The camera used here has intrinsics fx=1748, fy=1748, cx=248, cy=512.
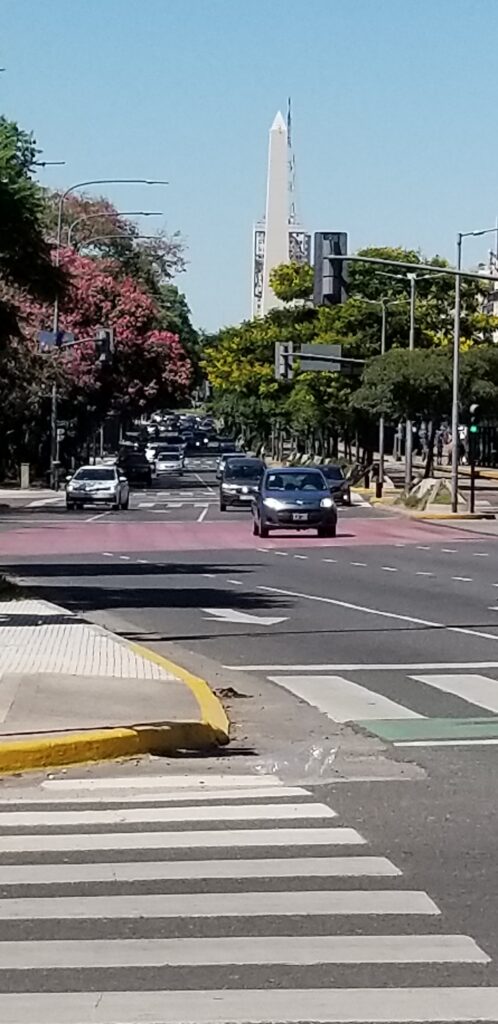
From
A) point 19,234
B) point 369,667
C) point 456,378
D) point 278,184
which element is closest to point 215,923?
point 369,667

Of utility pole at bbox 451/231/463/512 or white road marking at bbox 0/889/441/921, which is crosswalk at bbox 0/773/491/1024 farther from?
utility pole at bbox 451/231/463/512

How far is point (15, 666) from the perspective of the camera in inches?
575

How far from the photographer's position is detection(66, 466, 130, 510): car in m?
59.1

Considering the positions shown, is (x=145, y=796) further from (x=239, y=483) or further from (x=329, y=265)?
(x=239, y=483)

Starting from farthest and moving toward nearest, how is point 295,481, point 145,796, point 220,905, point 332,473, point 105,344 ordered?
point 105,344 < point 332,473 < point 295,481 < point 145,796 < point 220,905

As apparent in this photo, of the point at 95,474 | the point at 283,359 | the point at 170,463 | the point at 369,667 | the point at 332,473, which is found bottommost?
the point at 170,463

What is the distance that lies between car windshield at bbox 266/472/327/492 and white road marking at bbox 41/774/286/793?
1245 inches

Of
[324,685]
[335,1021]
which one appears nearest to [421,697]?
[324,685]

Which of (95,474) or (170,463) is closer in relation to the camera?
(95,474)

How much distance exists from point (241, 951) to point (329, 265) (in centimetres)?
2355

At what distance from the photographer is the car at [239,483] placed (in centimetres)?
5897

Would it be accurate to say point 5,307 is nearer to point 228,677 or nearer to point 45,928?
point 228,677

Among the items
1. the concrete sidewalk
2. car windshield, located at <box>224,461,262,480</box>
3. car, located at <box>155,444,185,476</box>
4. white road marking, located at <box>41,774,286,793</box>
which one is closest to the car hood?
car windshield, located at <box>224,461,262,480</box>

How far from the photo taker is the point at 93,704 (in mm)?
12625
